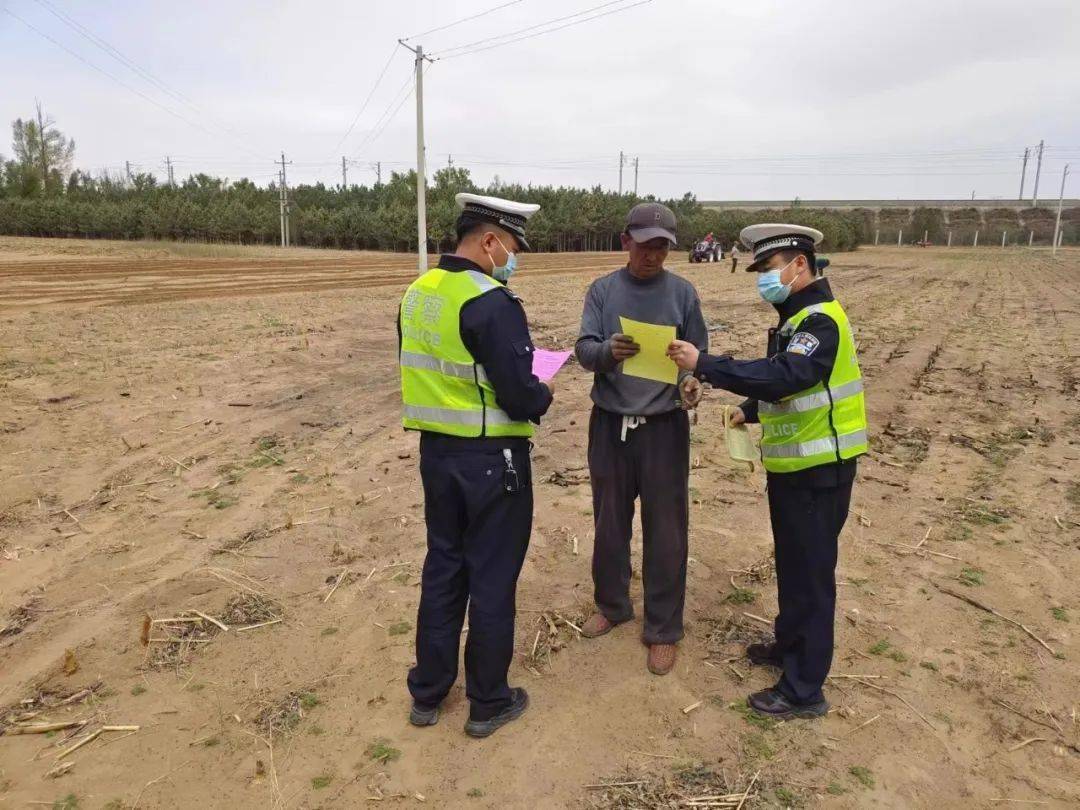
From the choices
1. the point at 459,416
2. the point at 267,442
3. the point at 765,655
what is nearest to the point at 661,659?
the point at 765,655

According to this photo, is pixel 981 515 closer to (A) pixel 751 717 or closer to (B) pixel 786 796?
(A) pixel 751 717

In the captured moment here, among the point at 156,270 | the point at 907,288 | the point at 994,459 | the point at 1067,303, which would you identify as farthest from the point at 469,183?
the point at 994,459

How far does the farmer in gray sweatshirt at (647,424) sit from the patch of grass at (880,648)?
1006 mm

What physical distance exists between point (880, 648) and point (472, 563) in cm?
221

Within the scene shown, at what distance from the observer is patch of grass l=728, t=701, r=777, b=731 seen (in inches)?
119

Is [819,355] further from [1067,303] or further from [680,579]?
[1067,303]

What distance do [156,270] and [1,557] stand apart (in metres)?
23.3

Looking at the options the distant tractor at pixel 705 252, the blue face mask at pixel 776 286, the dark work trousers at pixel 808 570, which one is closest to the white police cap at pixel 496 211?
the blue face mask at pixel 776 286

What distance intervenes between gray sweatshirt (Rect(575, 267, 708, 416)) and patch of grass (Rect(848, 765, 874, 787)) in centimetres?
163

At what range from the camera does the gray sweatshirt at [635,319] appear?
10.7 feet

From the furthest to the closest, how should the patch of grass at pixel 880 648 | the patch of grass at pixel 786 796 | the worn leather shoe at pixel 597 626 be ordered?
the worn leather shoe at pixel 597 626 < the patch of grass at pixel 880 648 < the patch of grass at pixel 786 796

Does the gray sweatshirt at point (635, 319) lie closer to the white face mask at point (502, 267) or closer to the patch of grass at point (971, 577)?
the white face mask at point (502, 267)

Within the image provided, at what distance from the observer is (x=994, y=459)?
6410 millimetres

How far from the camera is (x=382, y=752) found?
2881 mm
